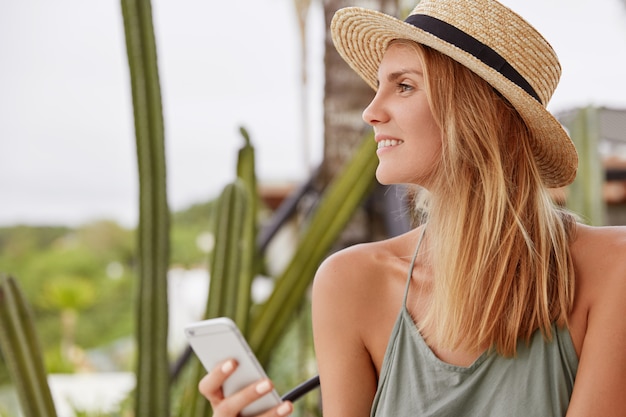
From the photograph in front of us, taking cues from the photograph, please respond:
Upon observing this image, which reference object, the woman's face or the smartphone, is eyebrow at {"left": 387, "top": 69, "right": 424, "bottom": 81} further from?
the smartphone

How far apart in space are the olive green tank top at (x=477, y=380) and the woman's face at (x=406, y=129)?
0.20 metres

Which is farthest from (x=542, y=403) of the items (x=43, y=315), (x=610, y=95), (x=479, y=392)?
(x=43, y=315)

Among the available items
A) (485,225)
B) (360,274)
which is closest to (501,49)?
(485,225)

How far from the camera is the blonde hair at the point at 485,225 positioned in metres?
1.15

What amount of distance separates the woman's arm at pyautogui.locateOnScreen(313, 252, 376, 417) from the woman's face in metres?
0.19

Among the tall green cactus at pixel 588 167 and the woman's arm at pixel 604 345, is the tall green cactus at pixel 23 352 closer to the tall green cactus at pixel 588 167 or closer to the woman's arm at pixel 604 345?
the woman's arm at pixel 604 345

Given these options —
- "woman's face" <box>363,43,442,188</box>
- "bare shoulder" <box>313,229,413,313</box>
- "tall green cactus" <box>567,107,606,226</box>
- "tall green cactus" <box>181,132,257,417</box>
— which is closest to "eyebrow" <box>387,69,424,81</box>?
"woman's face" <box>363,43,442,188</box>

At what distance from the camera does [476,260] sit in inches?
46.5

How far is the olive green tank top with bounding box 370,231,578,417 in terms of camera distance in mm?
1113

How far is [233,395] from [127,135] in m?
12.9

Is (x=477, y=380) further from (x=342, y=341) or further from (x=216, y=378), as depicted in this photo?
(x=216, y=378)

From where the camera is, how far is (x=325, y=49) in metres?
2.88

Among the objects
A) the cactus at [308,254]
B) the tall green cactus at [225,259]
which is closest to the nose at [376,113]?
the tall green cactus at [225,259]

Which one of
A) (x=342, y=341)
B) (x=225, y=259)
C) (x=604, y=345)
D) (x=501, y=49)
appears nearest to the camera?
(x=604, y=345)
